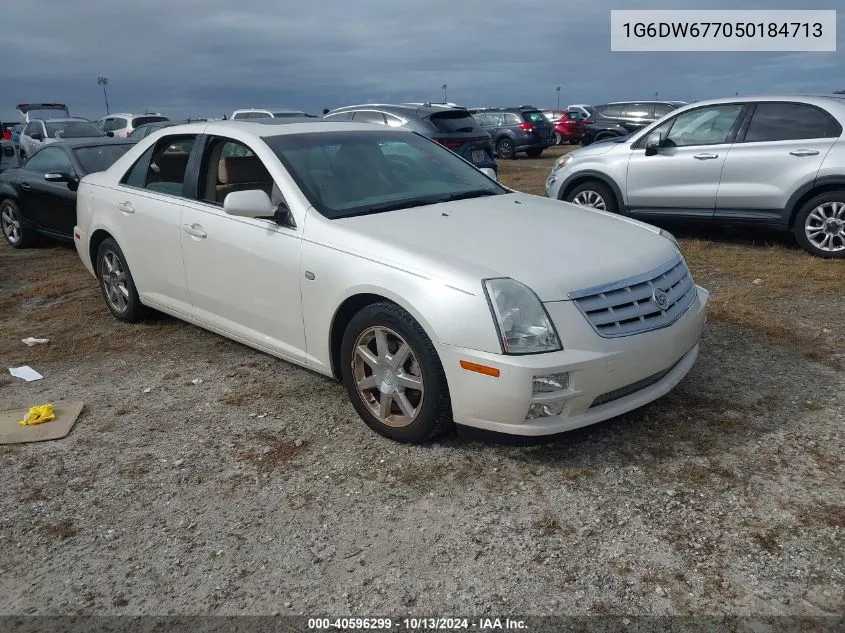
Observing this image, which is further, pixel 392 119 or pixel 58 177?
pixel 392 119

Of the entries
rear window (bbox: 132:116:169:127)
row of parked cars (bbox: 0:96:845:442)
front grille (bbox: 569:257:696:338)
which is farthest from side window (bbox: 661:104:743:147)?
rear window (bbox: 132:116:169:127)

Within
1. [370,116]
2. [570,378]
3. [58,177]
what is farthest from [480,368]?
[370,116]

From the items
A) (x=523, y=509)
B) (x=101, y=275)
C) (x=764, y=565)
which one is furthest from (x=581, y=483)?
(x=101, y=275)

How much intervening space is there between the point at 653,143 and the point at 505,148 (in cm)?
1570

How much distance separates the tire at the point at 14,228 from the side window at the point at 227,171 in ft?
18.2

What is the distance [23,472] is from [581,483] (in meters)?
2.71

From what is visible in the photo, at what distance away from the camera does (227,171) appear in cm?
473

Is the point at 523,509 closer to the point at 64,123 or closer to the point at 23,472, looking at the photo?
the point at 23,472

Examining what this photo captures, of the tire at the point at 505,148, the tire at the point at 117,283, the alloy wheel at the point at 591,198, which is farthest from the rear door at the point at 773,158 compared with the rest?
the tire at the point at 505,148

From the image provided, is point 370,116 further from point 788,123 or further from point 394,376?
point 394,376

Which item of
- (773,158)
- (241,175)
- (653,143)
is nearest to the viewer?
(241,175)

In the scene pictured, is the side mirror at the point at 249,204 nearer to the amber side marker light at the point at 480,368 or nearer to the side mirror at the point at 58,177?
the amber side marker light at the point at 480,368

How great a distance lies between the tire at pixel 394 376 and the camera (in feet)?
11.2

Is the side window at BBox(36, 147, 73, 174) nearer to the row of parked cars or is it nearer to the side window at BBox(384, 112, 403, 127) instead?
the row of parked cars
